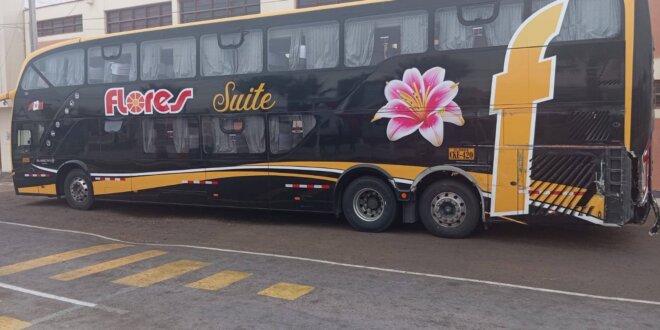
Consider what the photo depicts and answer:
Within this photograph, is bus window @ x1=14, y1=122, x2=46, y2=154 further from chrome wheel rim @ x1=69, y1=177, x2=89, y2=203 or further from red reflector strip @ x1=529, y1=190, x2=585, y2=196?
red reflector strip @ x1=529, y1=190, x2=585, y2=196

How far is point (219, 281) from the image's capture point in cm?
605

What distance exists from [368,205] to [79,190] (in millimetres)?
7429

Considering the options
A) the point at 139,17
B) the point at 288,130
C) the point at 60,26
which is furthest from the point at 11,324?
the point at 60,26

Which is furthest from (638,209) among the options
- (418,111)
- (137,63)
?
(137,63)

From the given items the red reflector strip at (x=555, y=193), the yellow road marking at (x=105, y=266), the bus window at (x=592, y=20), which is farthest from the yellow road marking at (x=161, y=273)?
the bus window at (x=592, y=20)

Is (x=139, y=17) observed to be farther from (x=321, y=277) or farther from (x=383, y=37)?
(x=321, y=277)

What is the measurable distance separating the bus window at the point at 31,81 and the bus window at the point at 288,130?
6.54 meters

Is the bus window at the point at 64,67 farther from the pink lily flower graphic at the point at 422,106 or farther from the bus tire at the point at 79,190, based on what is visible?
the pink lily flower graphic at the point at 422,106

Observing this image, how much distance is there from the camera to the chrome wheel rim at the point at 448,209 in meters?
8.47

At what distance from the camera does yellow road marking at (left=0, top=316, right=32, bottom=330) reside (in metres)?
4.62

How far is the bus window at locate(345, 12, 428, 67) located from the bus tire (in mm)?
7206

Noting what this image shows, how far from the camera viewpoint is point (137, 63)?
1112 centimetres

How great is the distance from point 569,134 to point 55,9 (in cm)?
2378

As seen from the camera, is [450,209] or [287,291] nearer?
[287,291]
